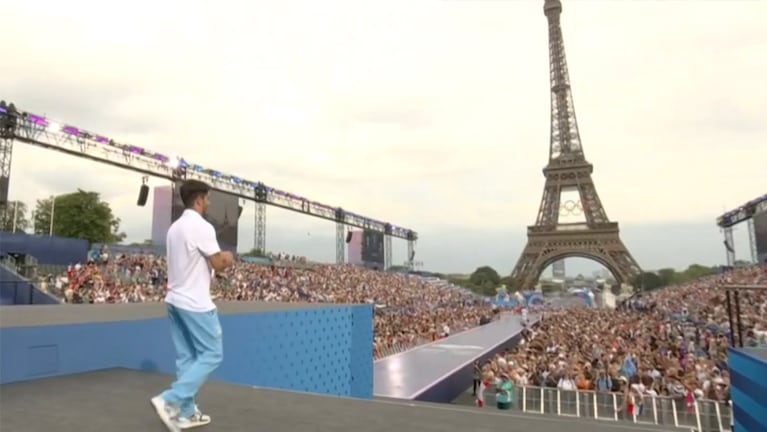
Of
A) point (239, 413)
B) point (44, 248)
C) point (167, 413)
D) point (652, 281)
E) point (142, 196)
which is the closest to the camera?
point (167, 413)

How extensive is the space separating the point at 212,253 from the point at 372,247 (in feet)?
166

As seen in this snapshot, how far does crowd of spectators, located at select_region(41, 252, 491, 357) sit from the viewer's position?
16.5 meters

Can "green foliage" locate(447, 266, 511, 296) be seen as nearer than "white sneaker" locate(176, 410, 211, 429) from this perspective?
No

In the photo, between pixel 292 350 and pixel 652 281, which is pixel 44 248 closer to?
pixel 292 350

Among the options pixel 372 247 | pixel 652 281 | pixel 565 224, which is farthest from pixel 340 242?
pixel 652 281

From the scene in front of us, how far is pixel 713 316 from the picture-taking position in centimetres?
1914

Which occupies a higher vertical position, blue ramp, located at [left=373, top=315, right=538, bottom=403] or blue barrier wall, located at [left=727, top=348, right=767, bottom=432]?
blue barrier wall, located at [left=727, top=348, right=767, bottom=432]

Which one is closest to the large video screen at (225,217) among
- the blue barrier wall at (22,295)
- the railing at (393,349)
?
the blue barrier wall at (22,295)

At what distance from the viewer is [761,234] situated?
129ft

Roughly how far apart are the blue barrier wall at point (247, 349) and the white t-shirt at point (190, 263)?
1731 mm

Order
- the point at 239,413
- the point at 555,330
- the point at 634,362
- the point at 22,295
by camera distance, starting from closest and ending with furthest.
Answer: the point at 239,413 → the point at 634,362 → the point at 22,295 → the point at 555,330

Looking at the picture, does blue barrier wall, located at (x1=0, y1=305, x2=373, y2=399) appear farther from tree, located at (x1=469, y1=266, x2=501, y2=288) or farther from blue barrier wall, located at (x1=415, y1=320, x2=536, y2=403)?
tree, located at (x1=469, y1=266, x2=501, y2=288)

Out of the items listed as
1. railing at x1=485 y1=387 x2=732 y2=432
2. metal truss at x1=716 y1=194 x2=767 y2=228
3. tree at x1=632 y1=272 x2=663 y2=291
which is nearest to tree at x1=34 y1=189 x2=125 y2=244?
railing at x1=485 y1=387 x2=732 y2=432

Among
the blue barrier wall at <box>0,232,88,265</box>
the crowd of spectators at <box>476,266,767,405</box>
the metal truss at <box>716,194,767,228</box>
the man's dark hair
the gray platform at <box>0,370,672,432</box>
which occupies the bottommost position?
the crowd of spectators at <box>476,266,767,405</box>
